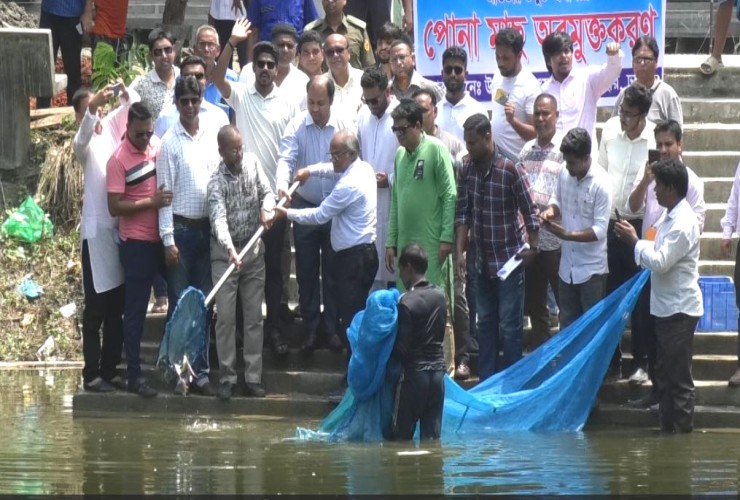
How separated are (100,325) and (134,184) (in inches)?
51.1

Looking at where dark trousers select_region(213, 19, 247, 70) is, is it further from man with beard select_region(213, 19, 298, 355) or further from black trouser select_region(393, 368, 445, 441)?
black trouser select_region(393, 368, 445, 441)

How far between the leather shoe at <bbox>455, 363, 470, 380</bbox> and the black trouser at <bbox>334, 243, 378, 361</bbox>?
35.1 inches

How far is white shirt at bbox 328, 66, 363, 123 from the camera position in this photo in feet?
43.9

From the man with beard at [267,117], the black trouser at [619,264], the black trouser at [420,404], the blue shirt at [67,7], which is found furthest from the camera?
the blue shirt at [67,7]

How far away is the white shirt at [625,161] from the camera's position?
12195 mm

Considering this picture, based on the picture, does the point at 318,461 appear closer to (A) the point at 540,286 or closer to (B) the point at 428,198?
(B) the point at 428,198

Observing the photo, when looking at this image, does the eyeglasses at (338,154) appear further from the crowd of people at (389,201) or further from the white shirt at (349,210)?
the white shirt at (349,210)

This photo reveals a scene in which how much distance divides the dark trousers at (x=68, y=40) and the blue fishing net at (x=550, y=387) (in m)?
6.54

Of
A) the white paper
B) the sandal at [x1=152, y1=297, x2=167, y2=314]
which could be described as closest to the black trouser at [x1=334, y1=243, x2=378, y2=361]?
the white paper

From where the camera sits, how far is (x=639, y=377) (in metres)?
12.1

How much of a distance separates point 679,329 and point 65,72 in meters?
8.33

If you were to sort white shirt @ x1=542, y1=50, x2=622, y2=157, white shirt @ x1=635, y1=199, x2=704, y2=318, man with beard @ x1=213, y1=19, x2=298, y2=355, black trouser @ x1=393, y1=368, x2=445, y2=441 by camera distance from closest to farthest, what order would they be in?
black trouser @ x1=393, y1=368, x2=445, y2=441, white shirt @ x1=635, y1=199, x2=704, y2=318, man with beard @ x1=213, y1=19, x2=298, y2=355, white shirt @ x1=542, y1=50, x2=622, y2=157

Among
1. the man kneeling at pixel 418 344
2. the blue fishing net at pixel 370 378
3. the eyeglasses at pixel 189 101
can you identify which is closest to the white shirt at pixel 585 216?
the man kneeling at pixel 418 344

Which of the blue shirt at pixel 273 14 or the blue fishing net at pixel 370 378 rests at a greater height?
the blue shirt at pixel 273 14
